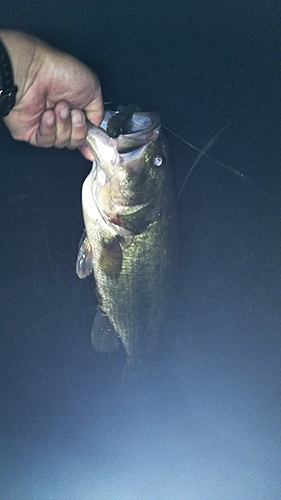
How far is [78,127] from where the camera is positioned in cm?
Answer: 112

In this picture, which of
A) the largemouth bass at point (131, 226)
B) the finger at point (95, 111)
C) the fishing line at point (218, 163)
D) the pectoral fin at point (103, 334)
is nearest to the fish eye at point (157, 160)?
the largemouth bass at point (131, 226)

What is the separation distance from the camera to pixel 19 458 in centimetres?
184

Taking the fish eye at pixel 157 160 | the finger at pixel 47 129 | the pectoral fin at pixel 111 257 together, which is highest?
the finger at pixel 47 129

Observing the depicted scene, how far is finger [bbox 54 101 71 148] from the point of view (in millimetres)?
A: 1115

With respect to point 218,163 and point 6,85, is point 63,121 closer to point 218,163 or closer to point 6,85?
point 6,85

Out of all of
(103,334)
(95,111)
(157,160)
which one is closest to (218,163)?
(157,160)

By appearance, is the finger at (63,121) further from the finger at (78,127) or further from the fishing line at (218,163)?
the fishing line at (218,163)

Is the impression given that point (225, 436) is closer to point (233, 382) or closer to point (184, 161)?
point (233, 382)

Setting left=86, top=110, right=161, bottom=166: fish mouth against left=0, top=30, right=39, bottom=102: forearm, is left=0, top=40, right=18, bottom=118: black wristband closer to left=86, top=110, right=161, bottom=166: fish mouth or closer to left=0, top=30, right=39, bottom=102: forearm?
left=0, top=30, right=39, bottom=102: forearm

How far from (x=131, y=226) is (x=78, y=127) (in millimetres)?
252

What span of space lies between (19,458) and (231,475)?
28.8 inches

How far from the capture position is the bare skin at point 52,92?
109cm

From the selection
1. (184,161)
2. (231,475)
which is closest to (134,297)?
(184,161)

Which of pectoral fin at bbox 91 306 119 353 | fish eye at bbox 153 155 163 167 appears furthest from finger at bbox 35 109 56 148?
pectoral fin at bbox 91 306 119 353
